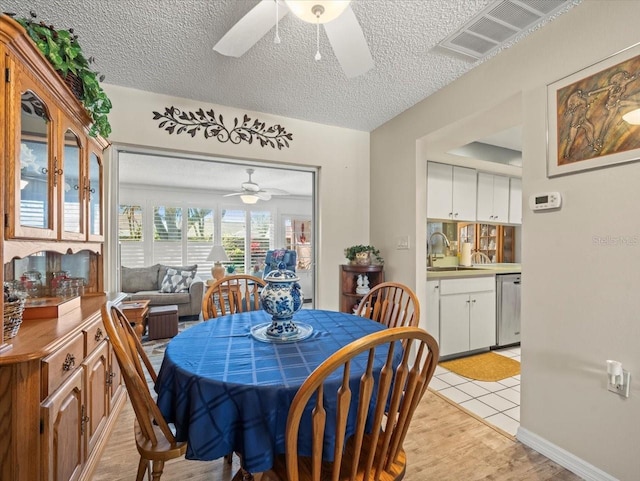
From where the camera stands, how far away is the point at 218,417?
959 millimetres

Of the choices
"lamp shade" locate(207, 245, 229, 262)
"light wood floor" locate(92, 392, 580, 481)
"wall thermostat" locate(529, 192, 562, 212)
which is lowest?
"light wood floor" locate(92, 392, 580, 481)

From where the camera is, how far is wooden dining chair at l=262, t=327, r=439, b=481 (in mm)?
804

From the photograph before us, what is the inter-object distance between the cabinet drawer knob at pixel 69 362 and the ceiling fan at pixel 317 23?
1.54 metres

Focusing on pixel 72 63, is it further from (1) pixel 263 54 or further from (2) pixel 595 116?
(2) pixel 595 116

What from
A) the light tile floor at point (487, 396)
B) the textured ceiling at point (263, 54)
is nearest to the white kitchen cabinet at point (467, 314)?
the light tile floor at point (487, 396)

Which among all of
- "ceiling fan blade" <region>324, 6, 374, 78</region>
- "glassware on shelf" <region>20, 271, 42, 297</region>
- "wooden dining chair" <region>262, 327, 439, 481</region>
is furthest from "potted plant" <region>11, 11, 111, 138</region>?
"wooden dining chair" <region>262, 327, 439, 481</region>

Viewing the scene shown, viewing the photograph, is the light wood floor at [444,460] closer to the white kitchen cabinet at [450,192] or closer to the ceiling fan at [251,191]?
the white kitchen cabinet at [450,192]

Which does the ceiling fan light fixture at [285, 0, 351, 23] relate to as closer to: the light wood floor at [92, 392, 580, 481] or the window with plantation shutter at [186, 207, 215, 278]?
the light wood floor at [92, 392, 580, 481]

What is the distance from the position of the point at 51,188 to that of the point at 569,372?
8.94ft

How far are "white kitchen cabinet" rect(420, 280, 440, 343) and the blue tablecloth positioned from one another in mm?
1914

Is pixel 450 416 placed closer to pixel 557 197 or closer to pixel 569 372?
pixel 569 372

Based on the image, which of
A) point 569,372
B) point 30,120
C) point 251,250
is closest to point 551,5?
point 569,372

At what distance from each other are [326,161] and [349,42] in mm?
1794

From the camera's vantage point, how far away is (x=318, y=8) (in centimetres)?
121
